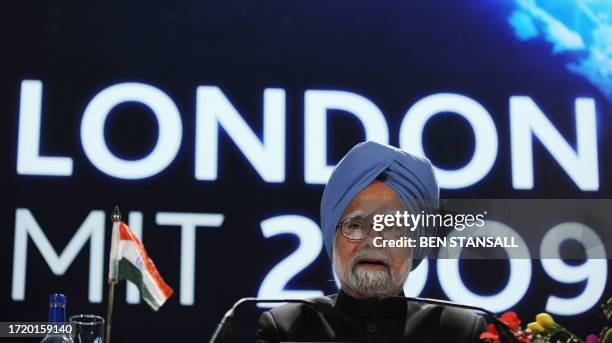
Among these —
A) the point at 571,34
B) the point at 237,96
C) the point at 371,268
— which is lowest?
the point at 371,268

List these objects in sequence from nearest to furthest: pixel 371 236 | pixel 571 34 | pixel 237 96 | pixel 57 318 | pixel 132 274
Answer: pixel 371 236
pixel 57 318
pixel 132 274
pixel 237 96
pixel 571 34

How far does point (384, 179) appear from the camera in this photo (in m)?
2.16

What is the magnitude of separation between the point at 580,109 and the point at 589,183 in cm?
36

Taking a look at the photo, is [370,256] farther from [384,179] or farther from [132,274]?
[132,274]

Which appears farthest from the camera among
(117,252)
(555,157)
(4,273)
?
(555,157)

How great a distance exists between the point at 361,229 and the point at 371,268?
0.09 m

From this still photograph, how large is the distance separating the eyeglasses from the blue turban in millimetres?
46

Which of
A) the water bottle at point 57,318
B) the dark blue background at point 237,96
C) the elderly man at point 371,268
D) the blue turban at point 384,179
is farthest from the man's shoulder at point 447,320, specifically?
the dark blue background at point 237,96

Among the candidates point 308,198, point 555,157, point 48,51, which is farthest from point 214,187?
point 555,157

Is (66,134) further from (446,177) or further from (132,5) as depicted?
(446,177)

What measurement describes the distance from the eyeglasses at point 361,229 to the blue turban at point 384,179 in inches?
1.8

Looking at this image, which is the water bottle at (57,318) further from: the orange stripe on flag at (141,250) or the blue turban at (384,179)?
the orange stripe on flag at (141,250)

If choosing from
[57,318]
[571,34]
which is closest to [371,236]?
[57,318]

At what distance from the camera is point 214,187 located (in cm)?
436
